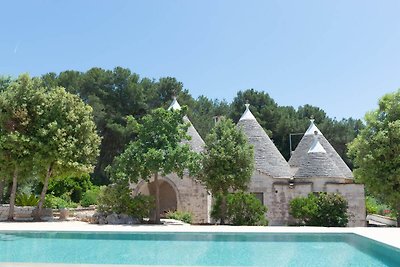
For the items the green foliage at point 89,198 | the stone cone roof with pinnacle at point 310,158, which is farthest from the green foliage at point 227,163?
the green foliage at point 89,198

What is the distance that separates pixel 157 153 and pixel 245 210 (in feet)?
15.4

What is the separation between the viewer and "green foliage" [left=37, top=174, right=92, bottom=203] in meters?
28.9

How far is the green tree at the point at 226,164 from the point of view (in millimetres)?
18609

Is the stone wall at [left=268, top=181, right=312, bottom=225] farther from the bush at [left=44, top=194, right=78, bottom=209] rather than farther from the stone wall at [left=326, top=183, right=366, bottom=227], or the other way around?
the bush at [left=44, top=194, right=78, bottom=209]

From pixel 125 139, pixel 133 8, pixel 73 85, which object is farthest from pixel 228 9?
pixel 73 85

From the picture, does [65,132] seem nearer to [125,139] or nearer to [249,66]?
[249,66]

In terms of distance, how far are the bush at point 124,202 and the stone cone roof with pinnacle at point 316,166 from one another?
9.15 metres

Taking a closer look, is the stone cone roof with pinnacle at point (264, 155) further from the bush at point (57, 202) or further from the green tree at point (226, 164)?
the bush at point (57, 202)

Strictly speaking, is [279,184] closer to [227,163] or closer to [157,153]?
[227,163]

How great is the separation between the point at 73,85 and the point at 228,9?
28517 mm

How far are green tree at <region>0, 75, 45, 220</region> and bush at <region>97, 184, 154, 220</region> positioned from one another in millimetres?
4082

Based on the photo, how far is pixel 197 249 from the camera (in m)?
11.3

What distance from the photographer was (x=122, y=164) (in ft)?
60.5

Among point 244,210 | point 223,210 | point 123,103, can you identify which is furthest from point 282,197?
point 123,103
